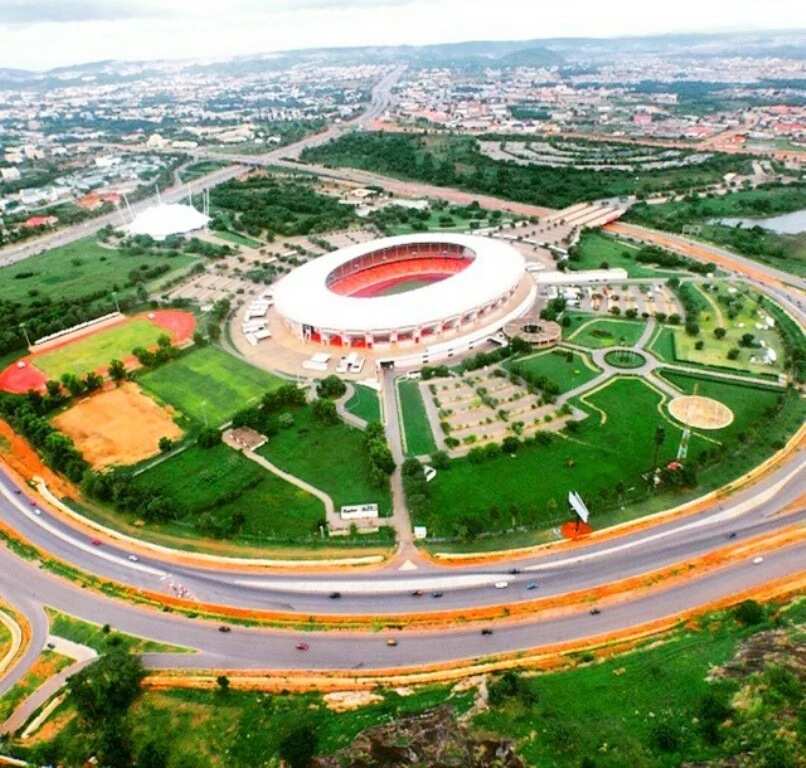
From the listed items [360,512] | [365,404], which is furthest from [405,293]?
[360,512]

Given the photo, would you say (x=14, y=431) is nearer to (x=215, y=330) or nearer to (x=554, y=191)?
(x=215, y=330)

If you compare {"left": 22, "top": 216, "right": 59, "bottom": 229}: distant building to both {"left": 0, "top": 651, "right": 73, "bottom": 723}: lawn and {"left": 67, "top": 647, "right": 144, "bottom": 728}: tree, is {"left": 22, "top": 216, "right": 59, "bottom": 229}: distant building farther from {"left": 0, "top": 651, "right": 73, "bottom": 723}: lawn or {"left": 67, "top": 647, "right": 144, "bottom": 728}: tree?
{"left": 67, "top": 647, "right": 144, "bottom": 728}: tree

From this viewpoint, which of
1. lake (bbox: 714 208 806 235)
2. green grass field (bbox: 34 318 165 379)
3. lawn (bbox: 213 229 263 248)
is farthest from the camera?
lake (bbox: 714 208 806 235)

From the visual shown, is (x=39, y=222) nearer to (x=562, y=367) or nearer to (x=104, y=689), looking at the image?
(x=562, y=367)

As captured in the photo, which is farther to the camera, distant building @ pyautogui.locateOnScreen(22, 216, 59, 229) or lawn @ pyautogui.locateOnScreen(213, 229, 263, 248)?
distant building @ pyautogui.locateOnScreen(22, 216, 59, 229)

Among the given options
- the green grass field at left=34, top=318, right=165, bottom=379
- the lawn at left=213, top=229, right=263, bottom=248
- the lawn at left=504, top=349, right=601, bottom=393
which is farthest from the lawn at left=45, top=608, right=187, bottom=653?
the lawn at left=213, top=229, right=263, bottom=248
